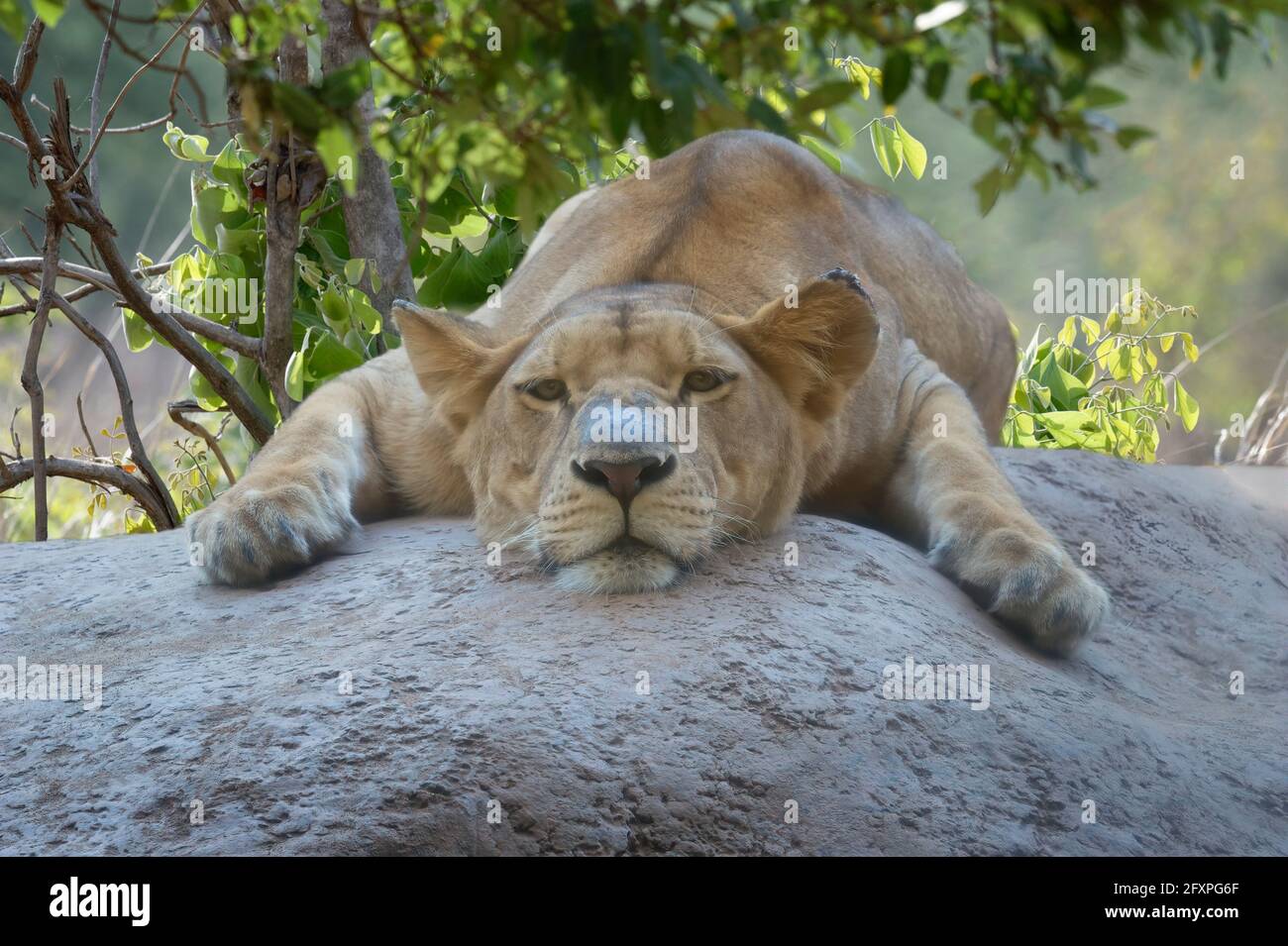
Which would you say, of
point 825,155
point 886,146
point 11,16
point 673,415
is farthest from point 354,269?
point 11,16

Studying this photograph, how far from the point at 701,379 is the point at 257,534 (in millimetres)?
1063

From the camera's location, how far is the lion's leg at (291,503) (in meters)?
3.28

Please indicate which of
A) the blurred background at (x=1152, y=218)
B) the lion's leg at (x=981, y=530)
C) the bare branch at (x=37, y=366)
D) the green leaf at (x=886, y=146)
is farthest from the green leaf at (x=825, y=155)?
the blurred background at (x=1152, y=218)

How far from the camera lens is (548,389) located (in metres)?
3.36

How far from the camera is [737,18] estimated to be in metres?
1.69

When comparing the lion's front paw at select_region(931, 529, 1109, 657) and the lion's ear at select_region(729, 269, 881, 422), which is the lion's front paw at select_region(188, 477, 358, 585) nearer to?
the lion's ear at select_region(729, 269, 881, 422)

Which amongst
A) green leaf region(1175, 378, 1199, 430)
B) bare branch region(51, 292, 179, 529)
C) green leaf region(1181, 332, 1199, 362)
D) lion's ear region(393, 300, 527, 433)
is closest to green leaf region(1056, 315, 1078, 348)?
green leaf region(1181, 332, 1199, 362)

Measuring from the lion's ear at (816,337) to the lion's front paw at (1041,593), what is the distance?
0.56 m

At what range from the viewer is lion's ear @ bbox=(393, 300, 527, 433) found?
3.55 meters

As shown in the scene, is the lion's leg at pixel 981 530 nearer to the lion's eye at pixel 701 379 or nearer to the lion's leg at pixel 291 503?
the lion's eye at pixel 701 379

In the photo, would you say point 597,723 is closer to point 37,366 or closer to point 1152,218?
point 37,366

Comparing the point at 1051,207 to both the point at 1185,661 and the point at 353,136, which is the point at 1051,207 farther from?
the point at 353,136

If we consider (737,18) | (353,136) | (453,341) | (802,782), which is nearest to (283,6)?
(353,136)

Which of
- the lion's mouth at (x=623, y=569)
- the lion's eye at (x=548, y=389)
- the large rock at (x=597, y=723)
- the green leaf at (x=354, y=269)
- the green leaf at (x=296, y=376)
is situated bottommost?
the large rock at (x=597, y=723)
